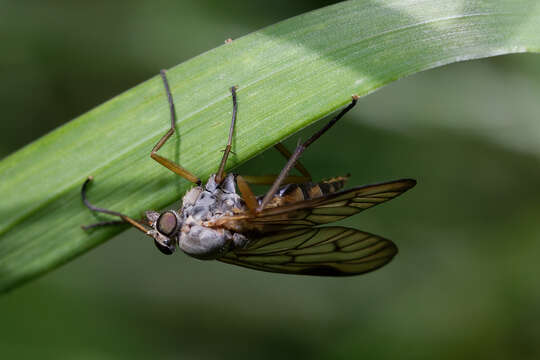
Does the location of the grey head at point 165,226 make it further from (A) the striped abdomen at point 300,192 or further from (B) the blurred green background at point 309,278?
(B) the blurred green background at point 309,278

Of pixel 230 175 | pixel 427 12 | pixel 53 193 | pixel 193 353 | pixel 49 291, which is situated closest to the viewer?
pixel 427 12

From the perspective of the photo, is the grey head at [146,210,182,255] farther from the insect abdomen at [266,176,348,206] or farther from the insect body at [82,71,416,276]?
the insect abdomen at [266,176,348,206]

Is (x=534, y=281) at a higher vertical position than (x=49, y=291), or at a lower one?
higher

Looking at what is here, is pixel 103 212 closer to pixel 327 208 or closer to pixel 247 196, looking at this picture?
pixel 247 196

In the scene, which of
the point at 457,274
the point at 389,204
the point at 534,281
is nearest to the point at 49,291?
the point at 389,204

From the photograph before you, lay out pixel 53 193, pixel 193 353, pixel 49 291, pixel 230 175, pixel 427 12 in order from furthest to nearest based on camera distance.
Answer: pixel 193 353 < pixel 49 291 < pixel 230 175 < pixel 53 193 < pixel 427 12

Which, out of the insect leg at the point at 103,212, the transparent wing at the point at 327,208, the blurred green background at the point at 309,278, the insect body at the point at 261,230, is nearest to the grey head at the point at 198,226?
the insect body at the point at 261,230

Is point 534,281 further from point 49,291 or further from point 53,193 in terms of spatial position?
point 49,291
